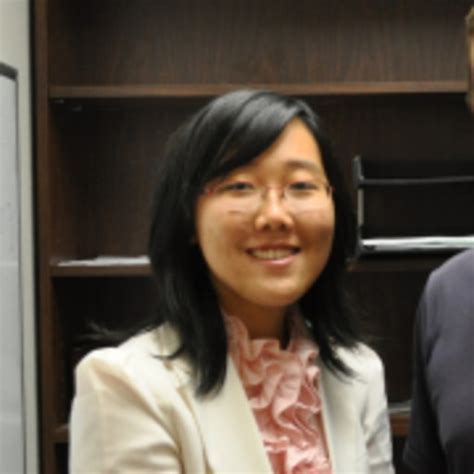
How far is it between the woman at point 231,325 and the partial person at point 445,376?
0.27 meters

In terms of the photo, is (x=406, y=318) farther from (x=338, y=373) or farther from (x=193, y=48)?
(x=338, y=373)

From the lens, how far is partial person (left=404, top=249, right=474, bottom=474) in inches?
49.0

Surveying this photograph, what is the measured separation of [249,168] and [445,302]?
56cm

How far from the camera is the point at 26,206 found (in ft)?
6.77

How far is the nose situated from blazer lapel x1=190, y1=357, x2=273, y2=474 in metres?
0.20

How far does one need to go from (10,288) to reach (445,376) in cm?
114

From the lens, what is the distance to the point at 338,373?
3.54 ft

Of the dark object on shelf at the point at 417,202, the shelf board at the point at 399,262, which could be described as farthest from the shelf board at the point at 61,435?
the dark object on shelf at the point at 417,202

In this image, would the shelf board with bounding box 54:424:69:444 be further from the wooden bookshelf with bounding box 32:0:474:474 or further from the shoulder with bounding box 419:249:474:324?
the shoulder with bounding box 419:249:474:324

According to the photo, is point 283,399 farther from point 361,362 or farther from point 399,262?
point 399,262

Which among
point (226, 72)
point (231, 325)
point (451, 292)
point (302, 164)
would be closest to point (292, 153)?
point (302, 164)

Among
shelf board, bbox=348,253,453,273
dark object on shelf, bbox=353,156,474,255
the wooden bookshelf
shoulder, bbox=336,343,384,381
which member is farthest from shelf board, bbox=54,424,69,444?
shoulder, bbox=336,343,384,381

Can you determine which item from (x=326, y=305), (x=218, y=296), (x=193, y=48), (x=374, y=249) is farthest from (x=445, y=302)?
(x=193, y=48)

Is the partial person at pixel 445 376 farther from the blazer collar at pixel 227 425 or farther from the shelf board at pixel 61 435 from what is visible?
the shelf board at pixel 61 435
